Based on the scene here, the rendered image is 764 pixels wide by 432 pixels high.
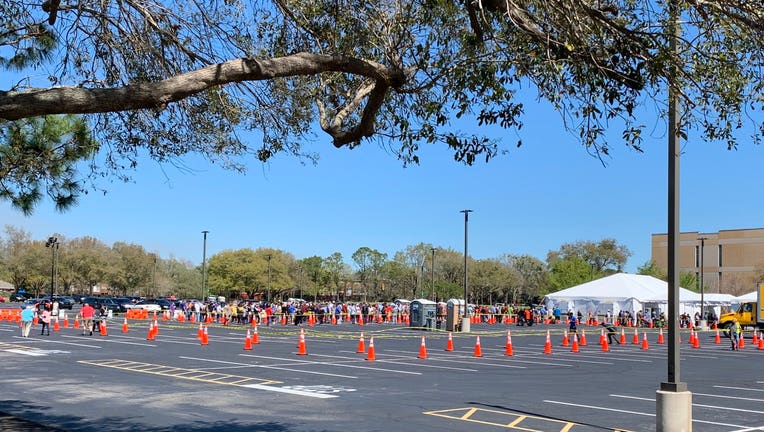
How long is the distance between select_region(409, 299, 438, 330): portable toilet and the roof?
68.7ft

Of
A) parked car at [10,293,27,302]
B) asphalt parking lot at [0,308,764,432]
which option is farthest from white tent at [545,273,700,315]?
parked car at [10,293,27,302]

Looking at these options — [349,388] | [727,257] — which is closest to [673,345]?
[349,388]

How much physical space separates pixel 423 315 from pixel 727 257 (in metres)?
74.9

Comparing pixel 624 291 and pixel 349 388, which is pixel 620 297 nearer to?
pixel 624 291

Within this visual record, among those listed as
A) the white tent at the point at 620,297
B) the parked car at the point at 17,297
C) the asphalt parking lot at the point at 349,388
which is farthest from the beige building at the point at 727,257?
the parked car at the point at 17,297

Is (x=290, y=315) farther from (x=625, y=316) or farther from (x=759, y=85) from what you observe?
(x=759, y=85)

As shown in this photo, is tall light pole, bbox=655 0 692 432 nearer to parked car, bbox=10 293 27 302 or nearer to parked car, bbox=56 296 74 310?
parked car, bbox=56 296 74 310

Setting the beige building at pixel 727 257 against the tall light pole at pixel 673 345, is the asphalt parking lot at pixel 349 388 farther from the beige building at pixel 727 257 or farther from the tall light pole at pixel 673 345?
the beige building at pixel 727 257

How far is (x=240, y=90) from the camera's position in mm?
9875

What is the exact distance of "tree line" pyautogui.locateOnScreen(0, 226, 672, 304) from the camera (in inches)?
4476

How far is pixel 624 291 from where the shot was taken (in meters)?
63.9

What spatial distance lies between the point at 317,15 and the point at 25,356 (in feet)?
59.8

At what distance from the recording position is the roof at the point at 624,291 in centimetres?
6312

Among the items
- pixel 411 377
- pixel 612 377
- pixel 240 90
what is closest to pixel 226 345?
pixel 411 377
